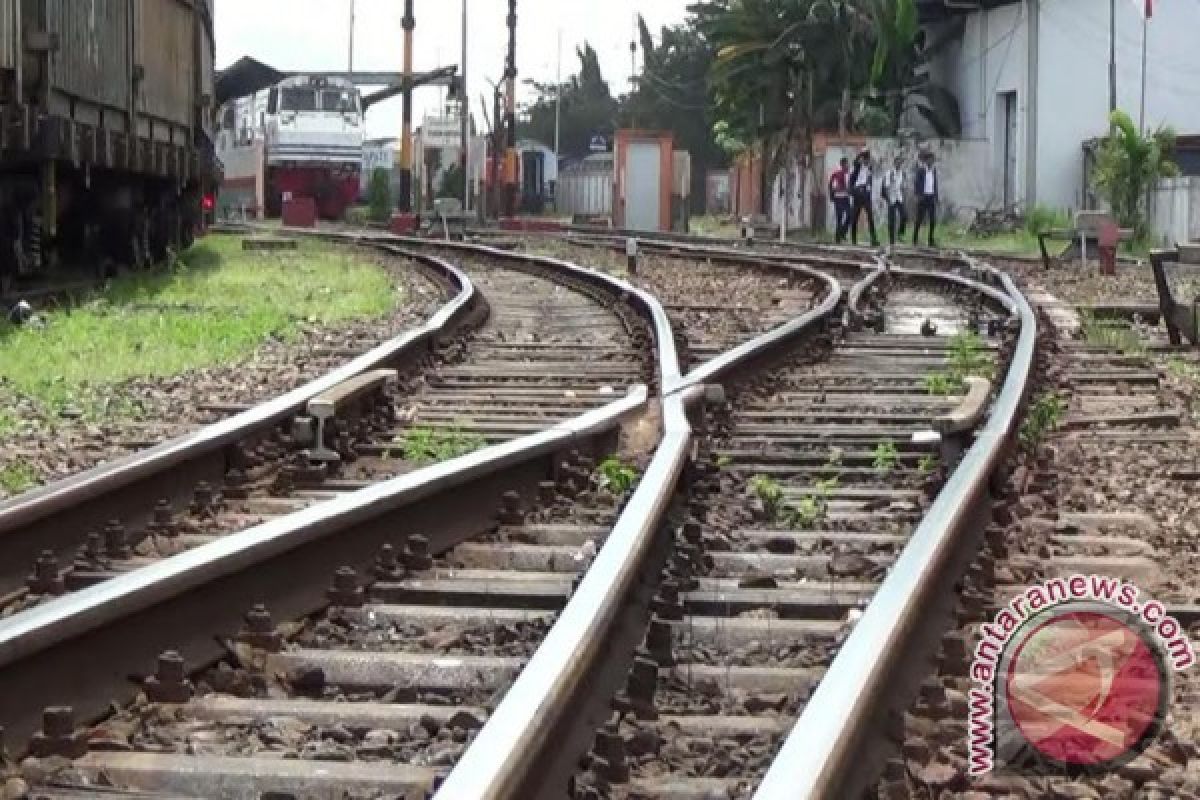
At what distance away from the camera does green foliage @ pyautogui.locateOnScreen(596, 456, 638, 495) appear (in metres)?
6.62

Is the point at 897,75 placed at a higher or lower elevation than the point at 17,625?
higher

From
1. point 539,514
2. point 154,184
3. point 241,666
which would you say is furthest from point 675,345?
point 154,184

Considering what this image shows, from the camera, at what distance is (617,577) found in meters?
4.70

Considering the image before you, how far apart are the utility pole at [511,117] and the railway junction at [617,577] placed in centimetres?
4140

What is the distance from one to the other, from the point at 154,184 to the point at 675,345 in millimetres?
12658

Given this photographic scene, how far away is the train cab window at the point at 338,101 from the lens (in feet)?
155

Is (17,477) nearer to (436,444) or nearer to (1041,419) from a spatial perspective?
(436,444)

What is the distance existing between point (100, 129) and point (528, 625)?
44.1 feet

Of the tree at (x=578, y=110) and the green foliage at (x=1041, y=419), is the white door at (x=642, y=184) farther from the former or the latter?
the tree at (x=578, y=110)

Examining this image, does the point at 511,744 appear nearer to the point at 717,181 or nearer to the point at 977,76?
the point at 977,76

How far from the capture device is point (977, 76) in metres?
46.7

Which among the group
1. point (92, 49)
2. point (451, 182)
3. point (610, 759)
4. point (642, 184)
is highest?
point (92, 49)

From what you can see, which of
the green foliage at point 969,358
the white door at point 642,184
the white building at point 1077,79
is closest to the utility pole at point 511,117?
the white door at point 642,184

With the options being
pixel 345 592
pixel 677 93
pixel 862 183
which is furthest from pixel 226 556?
pixel 677 93
